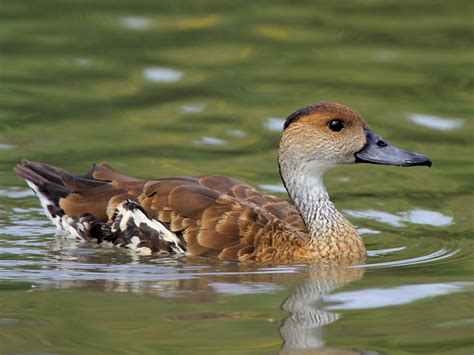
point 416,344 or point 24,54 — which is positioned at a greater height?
point 24,54

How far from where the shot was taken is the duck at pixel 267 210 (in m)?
10.8

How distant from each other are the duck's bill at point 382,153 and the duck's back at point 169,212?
2.77 feet

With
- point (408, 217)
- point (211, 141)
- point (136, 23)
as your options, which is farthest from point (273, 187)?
point (136, 23)

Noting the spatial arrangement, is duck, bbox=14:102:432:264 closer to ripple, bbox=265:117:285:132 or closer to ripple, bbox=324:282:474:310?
ripple, bbox=324:282:474:310

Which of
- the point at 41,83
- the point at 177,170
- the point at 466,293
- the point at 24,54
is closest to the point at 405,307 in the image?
the point at 466,293

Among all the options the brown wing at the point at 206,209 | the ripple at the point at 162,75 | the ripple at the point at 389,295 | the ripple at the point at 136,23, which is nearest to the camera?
the ripple at the point at 389,295

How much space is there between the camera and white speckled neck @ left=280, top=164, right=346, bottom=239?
11141 mm

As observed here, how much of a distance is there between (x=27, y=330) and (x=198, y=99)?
282 inches

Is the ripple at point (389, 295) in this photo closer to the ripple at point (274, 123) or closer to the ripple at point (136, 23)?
the ripple at point (274, 123)

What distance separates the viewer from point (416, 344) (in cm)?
816

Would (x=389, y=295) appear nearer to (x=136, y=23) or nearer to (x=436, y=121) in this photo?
(x=436, y=121)

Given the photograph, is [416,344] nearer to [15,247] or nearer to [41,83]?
[15,247]

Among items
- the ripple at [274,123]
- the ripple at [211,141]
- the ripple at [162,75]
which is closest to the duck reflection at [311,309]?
the ripple at [211,141]

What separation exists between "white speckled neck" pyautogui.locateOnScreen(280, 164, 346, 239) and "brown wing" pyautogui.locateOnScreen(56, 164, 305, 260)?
8.4 inches
